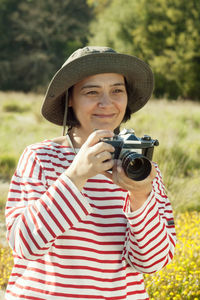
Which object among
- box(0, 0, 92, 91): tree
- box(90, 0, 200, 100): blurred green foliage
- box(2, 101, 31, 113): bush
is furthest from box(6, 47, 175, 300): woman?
box(0, 0, 92, 91): tree

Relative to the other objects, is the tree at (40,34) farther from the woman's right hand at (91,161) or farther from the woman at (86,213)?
the woman's right hand at (91,161)

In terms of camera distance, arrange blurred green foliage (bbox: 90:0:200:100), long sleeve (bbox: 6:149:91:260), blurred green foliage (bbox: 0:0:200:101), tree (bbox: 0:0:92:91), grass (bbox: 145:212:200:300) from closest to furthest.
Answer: long sleeve (bbox: 6:149:91:260), grass (bbox: 145:212:200:300), blurred green foliage (bbox: 90:0:200:100), blurred green foliage (bbox: 0:0:200:101), tree (bbox: 0:0:92:91)

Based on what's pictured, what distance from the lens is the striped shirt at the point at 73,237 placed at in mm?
1309

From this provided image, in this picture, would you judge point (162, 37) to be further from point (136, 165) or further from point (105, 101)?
point (136, 165)

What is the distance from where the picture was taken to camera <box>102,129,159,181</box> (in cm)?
138

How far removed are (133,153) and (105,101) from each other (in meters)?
0.32

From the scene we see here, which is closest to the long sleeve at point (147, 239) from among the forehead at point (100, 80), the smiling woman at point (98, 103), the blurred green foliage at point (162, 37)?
the smiling woman at point (98, 103)

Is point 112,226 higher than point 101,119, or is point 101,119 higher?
point 101,119

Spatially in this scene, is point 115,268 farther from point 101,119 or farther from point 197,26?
point 197,26

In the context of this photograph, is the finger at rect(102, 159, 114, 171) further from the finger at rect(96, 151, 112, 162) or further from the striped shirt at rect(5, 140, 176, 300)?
the striped shirt at rect(5, 140, 176, 300)

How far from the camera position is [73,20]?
93.2 ft

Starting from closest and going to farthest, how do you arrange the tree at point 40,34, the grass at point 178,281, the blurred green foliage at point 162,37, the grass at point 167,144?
the grass at point 178,281 → the grass at point 167,144 → the blurred green foliage at point 162,37 → the tree at point 40,34

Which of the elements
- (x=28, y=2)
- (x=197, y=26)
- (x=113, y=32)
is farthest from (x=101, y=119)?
(x=28, y=2)

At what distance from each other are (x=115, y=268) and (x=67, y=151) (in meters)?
0.50
